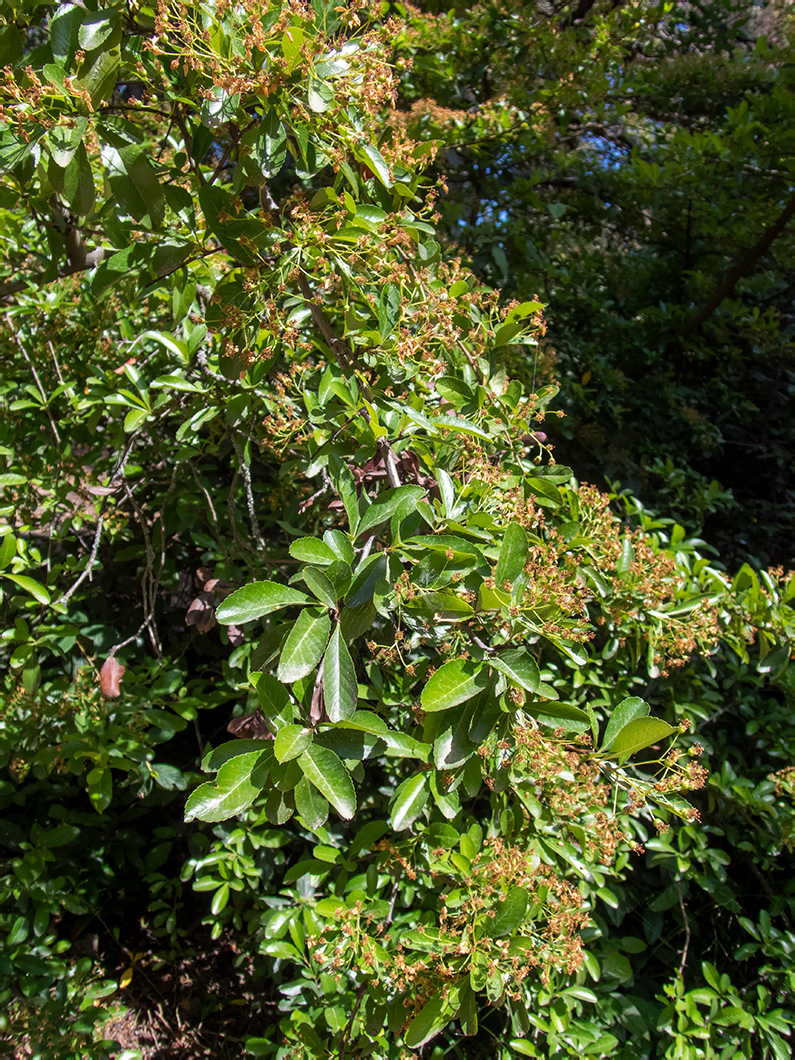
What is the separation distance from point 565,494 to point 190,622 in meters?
→ 0.96

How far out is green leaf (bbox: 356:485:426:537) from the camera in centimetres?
95

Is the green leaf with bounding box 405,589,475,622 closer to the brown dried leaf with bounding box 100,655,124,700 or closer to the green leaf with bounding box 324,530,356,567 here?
the green leaf with bounding box 324,530,356,567

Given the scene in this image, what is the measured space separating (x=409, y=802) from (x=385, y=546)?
48cm

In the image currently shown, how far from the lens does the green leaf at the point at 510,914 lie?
1.11 m

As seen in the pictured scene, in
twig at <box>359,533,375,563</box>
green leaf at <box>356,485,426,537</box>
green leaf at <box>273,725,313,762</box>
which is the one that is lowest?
green leaf at <box>273,725,313,762</box>

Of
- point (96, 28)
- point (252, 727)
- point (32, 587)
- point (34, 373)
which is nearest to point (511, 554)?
point (252, 727)

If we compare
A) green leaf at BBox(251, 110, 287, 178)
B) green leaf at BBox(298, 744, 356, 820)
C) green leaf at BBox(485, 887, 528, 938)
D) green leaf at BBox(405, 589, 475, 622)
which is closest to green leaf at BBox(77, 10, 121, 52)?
green leaf at BBox(251, 110, 287, 178)

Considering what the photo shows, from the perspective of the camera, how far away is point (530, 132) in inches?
106

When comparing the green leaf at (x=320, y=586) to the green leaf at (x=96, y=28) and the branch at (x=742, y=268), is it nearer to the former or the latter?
the green leaf at (x=96, y=28)

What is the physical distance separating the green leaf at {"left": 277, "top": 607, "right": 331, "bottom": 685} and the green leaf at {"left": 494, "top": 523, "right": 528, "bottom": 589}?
24cm

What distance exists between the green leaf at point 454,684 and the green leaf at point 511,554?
118mm

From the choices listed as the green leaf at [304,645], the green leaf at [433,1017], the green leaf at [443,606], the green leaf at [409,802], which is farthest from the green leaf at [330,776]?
the green leaf at [433,1017]

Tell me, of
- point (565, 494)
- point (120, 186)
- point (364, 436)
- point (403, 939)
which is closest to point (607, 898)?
point (403, 939)

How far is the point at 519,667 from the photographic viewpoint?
864mm
